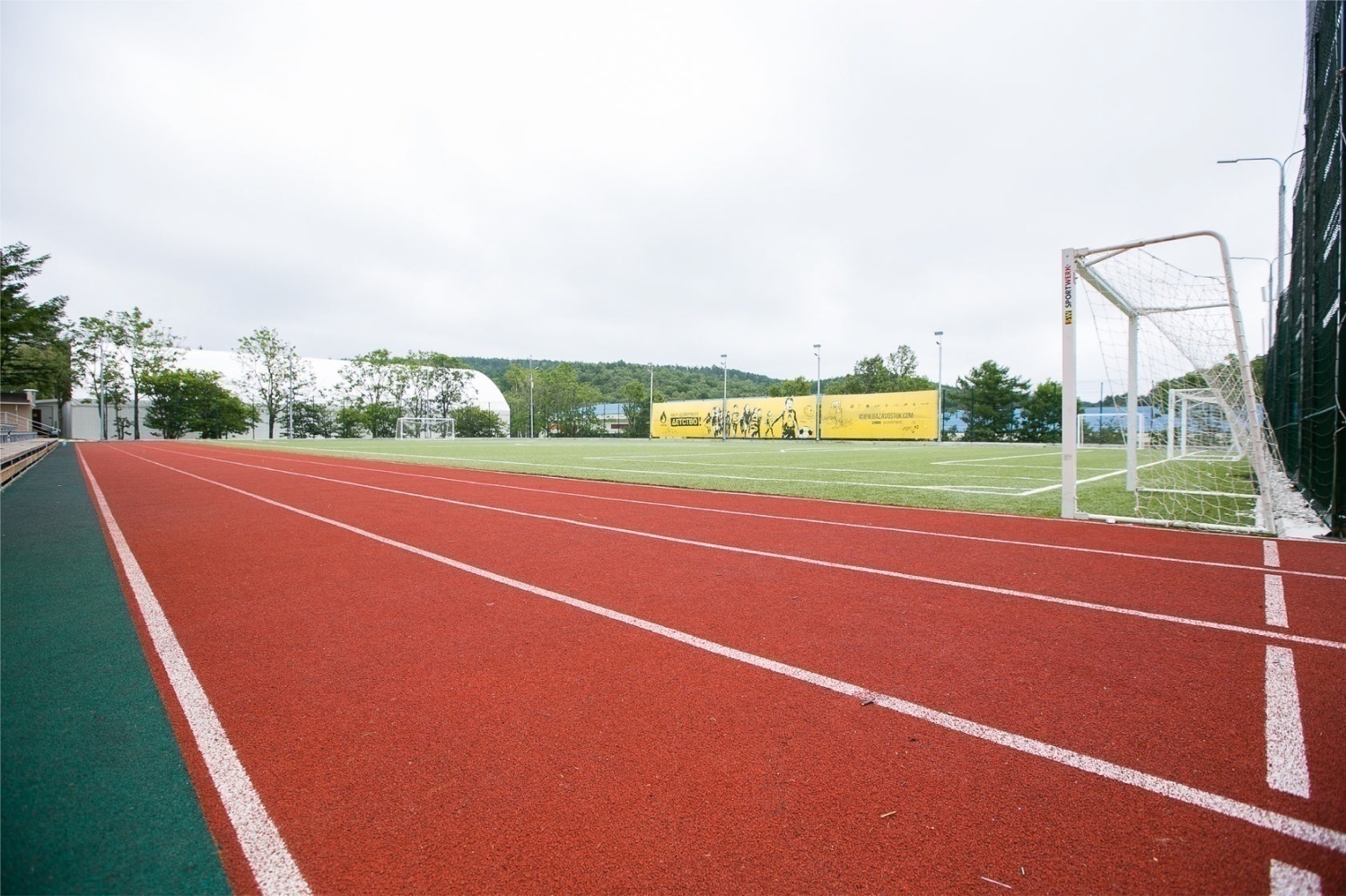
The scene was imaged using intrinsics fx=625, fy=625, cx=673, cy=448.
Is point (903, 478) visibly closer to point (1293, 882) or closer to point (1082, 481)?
point (1082, 481)

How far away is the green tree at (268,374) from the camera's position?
60219 millimetres

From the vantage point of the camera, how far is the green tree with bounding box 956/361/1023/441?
45625 mm

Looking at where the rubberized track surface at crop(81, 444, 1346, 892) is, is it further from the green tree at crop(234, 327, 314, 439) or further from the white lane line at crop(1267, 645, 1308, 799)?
the green tree at crop(234, 327, 314, 439)

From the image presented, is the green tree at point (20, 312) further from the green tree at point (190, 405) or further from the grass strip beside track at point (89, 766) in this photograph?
the green tree at point (190, 405)

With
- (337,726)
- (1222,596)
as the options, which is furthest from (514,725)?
(1222,596)

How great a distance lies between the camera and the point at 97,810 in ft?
7.13

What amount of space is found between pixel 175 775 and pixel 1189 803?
3700 millimetres

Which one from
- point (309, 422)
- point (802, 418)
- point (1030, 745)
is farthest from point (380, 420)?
point (1030, 745)

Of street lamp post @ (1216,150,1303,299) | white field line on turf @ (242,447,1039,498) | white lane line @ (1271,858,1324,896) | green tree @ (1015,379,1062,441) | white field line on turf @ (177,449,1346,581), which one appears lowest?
white lane line @ (1271,858,1324,896)

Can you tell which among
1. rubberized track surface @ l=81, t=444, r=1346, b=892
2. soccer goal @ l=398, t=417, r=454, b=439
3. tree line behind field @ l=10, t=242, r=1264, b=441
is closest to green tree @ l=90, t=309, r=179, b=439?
tree line behind field @ l=10, t=242, r=1264, b=441

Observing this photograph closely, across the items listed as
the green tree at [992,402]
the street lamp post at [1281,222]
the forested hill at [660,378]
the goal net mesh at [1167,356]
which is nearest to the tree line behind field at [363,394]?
the green tree at [992,402]

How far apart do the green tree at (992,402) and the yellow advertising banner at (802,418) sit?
5.80m

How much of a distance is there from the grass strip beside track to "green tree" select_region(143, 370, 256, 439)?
62.4 m

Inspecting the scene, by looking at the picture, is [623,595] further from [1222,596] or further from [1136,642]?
[1222,596]
